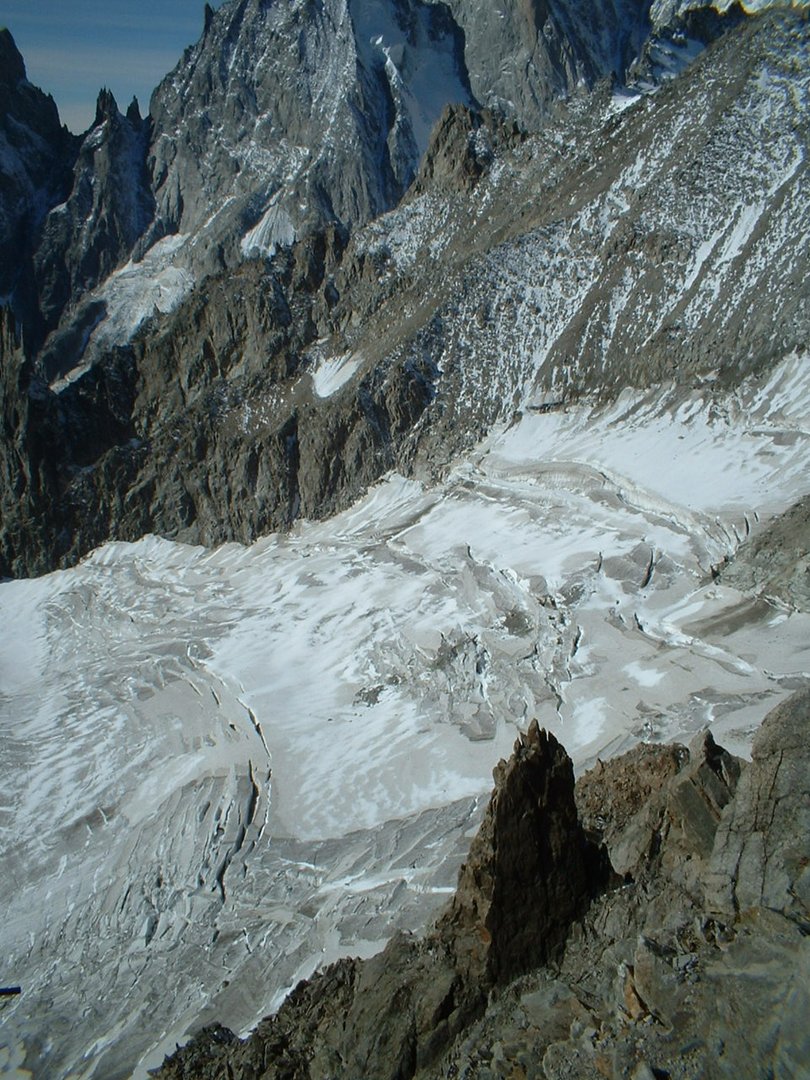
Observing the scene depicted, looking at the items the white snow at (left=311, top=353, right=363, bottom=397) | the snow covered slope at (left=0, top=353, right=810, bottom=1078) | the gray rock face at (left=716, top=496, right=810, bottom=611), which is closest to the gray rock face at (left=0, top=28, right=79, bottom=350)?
the white snow at (left=311, top=353, right=363, bottom=397)

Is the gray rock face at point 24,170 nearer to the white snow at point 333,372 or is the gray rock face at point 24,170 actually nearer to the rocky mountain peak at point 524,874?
the white snow at point 333,372

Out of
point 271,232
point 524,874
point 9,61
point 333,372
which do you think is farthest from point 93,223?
point 524,874

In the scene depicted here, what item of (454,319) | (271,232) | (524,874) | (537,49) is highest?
(537,49)

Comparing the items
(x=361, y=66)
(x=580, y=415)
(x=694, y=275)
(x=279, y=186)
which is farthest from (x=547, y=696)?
(x=361, y=66)

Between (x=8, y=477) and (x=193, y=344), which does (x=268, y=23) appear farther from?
(x=8, y=477)

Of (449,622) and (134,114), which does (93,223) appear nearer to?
(134,114)

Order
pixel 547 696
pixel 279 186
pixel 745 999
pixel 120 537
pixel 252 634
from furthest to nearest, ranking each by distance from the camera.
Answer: pixel 279 186
pixel 120 537
pixel 252 634
pixel 547 696
pixel 745 999
